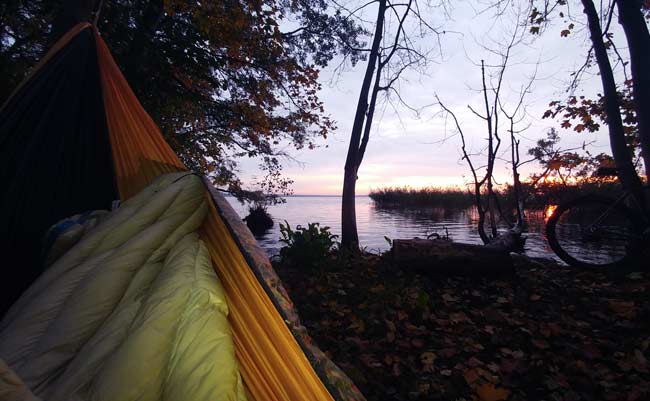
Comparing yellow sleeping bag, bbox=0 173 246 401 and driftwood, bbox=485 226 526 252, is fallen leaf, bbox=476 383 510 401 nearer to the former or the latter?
yellow sleeping bag, bbox=0 173 246 401

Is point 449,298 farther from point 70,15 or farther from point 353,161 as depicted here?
point 70,15

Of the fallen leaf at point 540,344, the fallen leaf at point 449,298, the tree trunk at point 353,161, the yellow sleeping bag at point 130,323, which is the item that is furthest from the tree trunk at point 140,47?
the fallen leaf at point 540,344

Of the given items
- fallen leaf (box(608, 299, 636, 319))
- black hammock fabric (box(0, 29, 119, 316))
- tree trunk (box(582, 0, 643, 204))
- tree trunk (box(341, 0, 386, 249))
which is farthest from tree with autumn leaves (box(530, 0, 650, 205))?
black hammock fabric (box(0, 29, 119, 316))

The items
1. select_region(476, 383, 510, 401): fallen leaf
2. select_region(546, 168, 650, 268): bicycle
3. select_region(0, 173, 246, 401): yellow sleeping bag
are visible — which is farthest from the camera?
select_region(546, 168, 650, 268): bicycle

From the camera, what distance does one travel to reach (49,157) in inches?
95.0

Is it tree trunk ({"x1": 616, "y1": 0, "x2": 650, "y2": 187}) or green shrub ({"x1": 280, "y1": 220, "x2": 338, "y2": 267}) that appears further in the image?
green shrub ({"x1": 280, "y1": 220, "x2": 338, "y2": 267})

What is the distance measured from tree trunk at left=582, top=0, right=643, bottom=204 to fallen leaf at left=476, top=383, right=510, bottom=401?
352 cm

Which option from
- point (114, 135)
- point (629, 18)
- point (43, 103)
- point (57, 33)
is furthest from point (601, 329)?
point (57, 33)

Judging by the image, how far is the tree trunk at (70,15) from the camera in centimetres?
302

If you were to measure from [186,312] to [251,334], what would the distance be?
0.23 metres

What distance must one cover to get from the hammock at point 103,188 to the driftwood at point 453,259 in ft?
9.43

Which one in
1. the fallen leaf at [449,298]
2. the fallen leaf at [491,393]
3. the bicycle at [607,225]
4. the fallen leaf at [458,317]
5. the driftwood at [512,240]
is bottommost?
the fallen leaf at [491,393]

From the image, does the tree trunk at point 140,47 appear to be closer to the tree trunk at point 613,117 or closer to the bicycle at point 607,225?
the bicycle at point 607,225

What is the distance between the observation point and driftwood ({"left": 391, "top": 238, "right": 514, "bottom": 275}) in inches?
142
